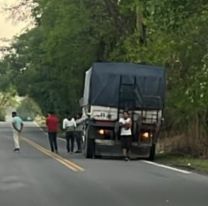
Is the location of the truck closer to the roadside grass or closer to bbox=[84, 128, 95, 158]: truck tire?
bbox=[84, 128, 95, 158]: truck tire

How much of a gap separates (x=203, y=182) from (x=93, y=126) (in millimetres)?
9046

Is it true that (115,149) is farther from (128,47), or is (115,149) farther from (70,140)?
(128,47)

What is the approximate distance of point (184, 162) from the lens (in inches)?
1067

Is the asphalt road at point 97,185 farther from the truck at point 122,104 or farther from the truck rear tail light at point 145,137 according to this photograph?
the truck rear tail light at point 145,137

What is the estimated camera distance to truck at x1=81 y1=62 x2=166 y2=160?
28094 millimetres

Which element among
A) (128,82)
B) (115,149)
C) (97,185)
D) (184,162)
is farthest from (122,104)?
(97,185)

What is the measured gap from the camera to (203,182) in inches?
765

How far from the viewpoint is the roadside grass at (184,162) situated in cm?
2445

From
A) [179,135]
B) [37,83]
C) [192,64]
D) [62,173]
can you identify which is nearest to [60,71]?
[37,83]

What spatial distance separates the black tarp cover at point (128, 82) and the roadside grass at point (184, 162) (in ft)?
6.95

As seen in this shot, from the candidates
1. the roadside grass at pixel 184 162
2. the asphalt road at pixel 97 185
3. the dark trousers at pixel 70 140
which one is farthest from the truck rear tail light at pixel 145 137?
the dark trousers at pixel 70 140

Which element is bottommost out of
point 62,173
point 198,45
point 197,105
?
point 62,173

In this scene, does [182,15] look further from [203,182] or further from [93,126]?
[93,126]

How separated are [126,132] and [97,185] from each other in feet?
32.4
